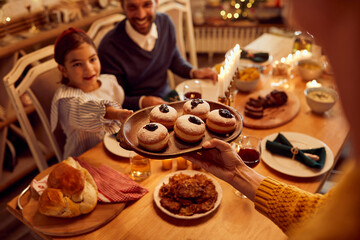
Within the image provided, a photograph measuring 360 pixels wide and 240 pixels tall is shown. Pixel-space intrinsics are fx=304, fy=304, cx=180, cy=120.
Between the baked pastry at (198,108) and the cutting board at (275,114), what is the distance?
17.4 inches

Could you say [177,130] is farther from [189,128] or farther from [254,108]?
[254,108]

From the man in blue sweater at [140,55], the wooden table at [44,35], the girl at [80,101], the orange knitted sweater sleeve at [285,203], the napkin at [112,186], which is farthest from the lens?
the wooden table at [44,35]

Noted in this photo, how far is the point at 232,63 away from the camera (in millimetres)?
1541

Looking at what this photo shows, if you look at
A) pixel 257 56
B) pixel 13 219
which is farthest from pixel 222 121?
pixel 13 219

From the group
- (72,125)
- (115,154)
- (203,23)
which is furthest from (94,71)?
(203,23)

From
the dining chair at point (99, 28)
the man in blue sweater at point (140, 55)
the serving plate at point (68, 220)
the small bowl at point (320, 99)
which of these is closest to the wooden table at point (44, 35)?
the dining chair at point (99, 28)

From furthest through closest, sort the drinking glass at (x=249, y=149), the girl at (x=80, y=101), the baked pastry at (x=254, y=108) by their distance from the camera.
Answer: the baked pastry at (x=254, y=108) → the girl at (x=80, y=101) → the drinking glass at (x=249, y=149)

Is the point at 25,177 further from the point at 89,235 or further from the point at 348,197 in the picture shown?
the point at 348,197

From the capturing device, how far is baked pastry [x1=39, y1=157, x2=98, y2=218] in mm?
1038

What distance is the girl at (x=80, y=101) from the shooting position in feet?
5.01

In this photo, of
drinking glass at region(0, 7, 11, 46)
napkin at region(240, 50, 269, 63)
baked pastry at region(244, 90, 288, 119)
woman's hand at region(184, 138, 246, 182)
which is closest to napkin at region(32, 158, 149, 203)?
woman's hand at region(184, 138, 246, 182)

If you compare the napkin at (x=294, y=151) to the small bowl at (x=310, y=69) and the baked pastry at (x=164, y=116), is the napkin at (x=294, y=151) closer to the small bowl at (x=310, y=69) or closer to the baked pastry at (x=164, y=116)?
the baked pastry at (x=164, y=116)

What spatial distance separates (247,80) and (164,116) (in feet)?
3.03

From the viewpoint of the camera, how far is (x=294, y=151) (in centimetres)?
137
